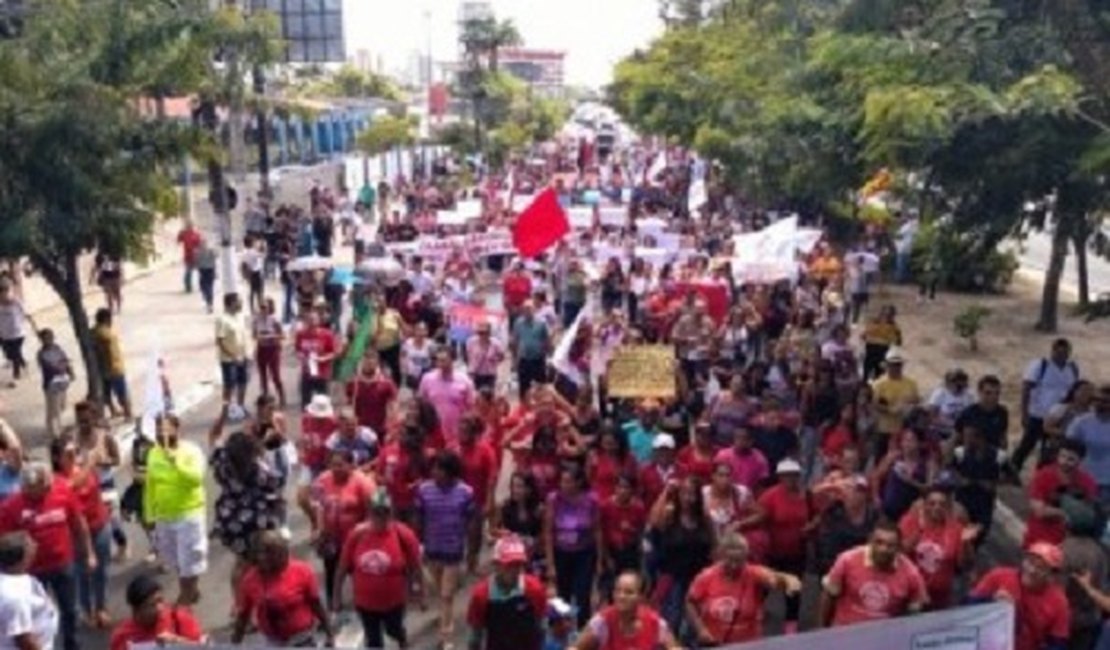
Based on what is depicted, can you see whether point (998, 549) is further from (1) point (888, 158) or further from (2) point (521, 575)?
(2) point (521, 575)

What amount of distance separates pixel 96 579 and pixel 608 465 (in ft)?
11.4

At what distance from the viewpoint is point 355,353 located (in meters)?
15.8

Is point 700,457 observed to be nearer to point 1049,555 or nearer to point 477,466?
point 477,466

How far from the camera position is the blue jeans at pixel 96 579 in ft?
32.2

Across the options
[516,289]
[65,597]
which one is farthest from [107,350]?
[65,597]

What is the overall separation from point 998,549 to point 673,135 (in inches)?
1276

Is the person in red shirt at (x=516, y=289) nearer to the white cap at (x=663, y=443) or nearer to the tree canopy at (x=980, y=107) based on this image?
the tree canopy at (x=980, y=107)

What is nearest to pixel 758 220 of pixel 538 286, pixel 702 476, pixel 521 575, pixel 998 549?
pixel 538 286

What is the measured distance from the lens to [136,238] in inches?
632

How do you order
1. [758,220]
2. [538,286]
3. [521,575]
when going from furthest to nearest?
[758,220], [538,286], [521,575]

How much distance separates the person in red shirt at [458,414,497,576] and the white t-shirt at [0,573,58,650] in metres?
3.47

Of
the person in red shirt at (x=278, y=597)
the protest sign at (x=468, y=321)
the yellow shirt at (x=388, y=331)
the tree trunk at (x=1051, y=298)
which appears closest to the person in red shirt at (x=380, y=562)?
the person in red shirt at (x=278, y=597)

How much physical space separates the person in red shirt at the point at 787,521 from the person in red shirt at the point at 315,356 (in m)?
7.65

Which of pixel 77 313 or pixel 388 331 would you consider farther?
pixel 388 331
